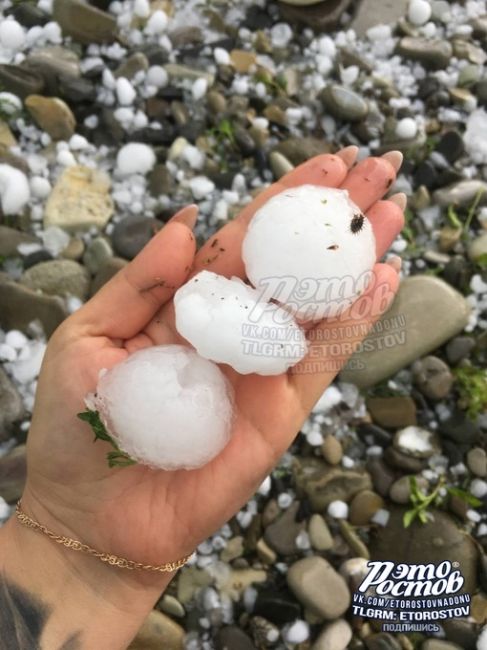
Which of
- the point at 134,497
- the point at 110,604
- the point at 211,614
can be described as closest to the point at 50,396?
the point at 134,497

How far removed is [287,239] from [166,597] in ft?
3.49

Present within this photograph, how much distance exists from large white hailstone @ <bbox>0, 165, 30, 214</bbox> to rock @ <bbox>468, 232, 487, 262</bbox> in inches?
60.5

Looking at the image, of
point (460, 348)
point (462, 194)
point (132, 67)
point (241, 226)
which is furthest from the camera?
point (132, 67)

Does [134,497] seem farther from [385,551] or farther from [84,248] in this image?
[84,248]

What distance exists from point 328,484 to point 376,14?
1.89 m

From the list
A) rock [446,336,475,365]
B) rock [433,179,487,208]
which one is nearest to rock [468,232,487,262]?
rock [433,179,487,208]

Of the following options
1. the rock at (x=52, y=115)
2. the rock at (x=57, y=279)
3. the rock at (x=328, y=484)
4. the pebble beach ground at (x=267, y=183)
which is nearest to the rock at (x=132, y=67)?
the pebble beach ground at (x=267, y=183)

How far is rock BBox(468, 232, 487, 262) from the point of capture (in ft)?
7.69

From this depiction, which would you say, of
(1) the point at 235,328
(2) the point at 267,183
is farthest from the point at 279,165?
(1) the point at 235,328

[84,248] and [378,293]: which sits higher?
[378,293]

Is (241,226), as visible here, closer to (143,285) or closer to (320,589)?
(143,285)

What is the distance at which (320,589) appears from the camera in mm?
1914

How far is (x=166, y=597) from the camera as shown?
1939 millimetres

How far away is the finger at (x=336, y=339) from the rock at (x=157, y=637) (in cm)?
74
